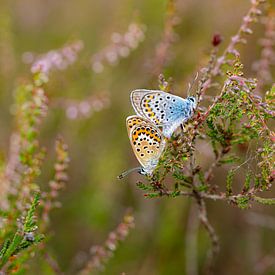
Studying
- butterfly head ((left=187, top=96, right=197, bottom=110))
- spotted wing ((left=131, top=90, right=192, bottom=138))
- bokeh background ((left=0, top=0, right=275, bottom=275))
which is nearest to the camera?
butterfly head ((left=187, top=96, right=197, bottom=110))

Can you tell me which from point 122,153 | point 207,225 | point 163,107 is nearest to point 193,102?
point 163,107

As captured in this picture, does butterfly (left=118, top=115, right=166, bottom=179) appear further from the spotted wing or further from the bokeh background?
the bokeh background

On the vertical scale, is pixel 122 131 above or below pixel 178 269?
above

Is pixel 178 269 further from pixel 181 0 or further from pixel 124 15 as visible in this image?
pixel 181 0

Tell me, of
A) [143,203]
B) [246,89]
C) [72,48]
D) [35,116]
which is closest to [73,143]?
[143,203]

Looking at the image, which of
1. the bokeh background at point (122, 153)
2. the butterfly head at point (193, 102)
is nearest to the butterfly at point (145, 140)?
the butterfly head at point (193, 102)

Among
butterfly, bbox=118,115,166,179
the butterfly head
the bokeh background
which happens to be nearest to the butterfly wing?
butterfly, bbox=118,115,166,179

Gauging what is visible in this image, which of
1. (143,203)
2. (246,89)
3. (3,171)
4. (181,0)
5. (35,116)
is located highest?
(181,0)
